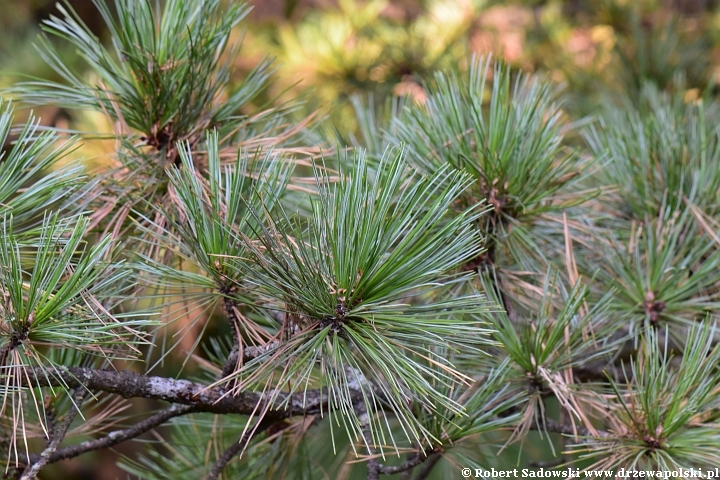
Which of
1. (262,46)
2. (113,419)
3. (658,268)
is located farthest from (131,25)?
(262,46)

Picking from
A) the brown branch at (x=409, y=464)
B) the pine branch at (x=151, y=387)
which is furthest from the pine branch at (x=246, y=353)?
the brown branch at (x=409, y=464)

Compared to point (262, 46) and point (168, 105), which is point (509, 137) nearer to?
point (168, 105)

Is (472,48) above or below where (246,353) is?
above

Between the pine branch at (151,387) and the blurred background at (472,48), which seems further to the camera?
the blurred background at (472,48)

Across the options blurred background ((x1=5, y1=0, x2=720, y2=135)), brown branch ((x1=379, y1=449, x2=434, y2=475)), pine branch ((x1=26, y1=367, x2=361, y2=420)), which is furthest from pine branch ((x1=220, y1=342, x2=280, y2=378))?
blurred background ((x1=5, y1=0, x2=720, y2=135))

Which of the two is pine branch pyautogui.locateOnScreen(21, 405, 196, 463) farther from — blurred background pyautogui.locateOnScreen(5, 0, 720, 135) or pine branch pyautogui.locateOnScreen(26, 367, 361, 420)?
blurred background pyautogui.locateOnScreen(5, 0, 720, 135)

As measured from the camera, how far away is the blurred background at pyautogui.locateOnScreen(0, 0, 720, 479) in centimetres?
119

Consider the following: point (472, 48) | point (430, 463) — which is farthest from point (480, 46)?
point (430, 463)

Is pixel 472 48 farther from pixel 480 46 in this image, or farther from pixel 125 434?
pixel 125 434

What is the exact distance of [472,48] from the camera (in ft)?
4.18

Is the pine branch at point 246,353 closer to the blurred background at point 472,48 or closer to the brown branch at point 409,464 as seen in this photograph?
the brown branch at point 409,464

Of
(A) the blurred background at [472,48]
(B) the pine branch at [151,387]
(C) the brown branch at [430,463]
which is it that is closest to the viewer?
(B) the pine branch at [151,387]

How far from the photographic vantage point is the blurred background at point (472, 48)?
1189 mm

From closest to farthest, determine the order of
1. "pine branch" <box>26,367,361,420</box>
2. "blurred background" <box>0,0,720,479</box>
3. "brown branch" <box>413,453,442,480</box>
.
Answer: "pine branch" <box>26,367,361,420</box>
"brown branch" <box>413,453,442,480</box>
"blurred background" <box>0,0,720,479</box>
